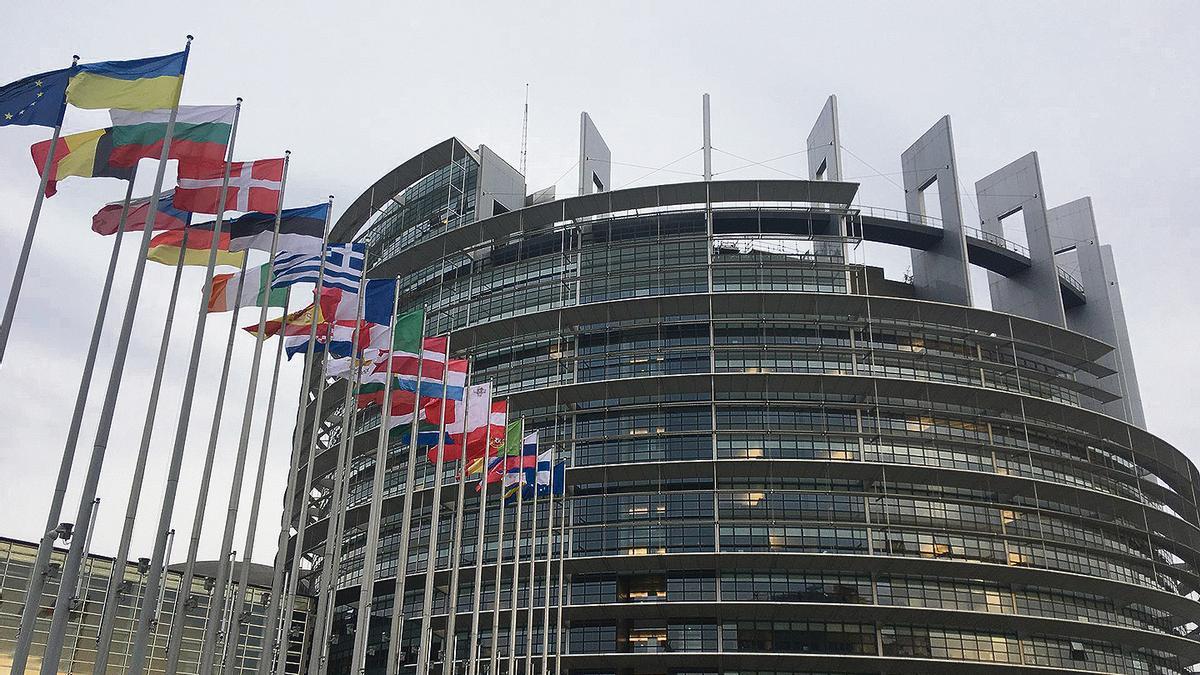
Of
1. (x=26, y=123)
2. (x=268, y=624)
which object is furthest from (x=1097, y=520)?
(x=26, y=123)

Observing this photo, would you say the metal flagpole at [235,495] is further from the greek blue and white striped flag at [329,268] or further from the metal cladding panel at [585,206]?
the metal cladding panel at [585,206]

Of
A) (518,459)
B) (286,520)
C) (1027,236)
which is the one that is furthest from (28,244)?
(1027,236)

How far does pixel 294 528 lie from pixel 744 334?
47.1 meters

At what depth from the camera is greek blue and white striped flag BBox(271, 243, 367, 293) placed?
3316cm

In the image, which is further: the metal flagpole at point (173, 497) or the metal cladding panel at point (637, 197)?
the metal cladding panel at point (637, 197)

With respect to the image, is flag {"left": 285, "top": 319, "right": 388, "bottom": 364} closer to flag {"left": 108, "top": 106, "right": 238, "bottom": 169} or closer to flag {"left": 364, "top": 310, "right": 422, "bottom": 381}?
flag {"left": 364, "top": 310, "right": 422, "bottom": 381}

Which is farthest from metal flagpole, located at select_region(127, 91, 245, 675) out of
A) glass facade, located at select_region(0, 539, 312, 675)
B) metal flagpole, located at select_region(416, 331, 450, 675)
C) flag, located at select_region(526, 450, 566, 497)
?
glass facade, located at select_region(0, 539, 312, 675)

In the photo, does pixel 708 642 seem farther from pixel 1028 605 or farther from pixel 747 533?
pixel 1028 605

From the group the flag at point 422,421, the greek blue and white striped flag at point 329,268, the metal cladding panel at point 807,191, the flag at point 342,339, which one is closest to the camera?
the greek blue and white striped flag at point 329,268

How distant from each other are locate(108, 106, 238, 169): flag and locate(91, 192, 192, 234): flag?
148cm

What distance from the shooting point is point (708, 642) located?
6669cm

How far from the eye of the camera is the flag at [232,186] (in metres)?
28.2

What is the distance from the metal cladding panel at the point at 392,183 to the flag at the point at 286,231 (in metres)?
55.5

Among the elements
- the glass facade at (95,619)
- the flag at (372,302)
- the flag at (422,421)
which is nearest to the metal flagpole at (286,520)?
the flag at (372,302)
